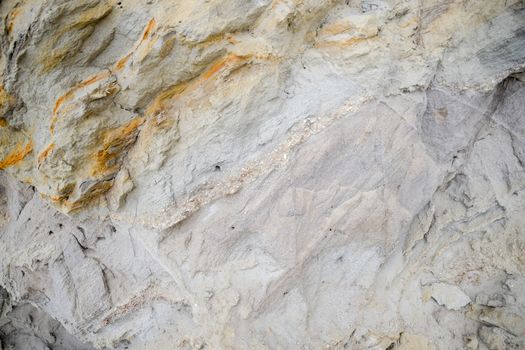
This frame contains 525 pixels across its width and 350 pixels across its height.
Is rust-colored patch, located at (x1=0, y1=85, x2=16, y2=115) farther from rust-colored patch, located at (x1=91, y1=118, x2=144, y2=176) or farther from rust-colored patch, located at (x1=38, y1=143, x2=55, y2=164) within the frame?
rust-colored patch, located at (x1=91, y1=118, x2=144, y2=176)

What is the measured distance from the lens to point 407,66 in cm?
210

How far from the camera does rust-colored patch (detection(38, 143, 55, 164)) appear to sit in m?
2.13

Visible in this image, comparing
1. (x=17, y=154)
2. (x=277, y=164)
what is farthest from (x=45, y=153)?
(x=277, y=164)

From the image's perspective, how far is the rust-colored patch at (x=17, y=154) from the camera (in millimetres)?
2322

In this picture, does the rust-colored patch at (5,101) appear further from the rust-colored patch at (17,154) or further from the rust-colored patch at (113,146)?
the rust-colored patch at (113,146)

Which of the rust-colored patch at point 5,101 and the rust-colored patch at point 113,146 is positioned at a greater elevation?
the rust-colored patch at point 5,101

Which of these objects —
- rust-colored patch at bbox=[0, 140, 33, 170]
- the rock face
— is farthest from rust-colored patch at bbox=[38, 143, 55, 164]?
rust-colored patch at bbox=[0, 140, 33, 170]

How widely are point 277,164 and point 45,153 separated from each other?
132 cm

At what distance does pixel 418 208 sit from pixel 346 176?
A: 54cm

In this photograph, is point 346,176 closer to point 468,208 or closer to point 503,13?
point 468,208

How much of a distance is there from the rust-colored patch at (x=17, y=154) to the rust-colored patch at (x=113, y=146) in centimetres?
47

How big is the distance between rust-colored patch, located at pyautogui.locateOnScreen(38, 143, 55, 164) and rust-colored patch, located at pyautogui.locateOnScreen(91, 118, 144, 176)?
0.76ft

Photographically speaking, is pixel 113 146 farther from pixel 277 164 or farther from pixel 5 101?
pixel 277 164

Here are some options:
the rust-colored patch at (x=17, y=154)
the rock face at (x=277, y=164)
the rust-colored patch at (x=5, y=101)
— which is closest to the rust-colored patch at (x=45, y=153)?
the rock face at (x=277, y=164)
